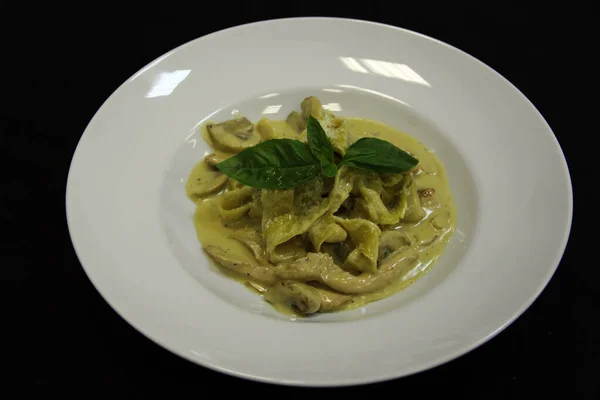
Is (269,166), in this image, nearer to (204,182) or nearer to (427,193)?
(204,182)

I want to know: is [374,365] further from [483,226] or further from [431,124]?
[431,124]

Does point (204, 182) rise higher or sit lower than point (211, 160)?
lower

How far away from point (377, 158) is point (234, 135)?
1.27 meters

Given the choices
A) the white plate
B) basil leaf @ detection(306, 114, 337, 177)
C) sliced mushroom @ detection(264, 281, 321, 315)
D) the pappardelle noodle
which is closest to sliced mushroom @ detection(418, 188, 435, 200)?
the pappardelle noodle

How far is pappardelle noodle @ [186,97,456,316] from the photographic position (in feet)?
10.2

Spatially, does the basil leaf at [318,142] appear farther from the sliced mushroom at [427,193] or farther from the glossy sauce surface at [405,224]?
the sliced mushroom at [427,193]

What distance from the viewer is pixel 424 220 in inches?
143

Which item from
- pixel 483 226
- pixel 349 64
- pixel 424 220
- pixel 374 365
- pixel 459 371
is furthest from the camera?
pixel 349 64

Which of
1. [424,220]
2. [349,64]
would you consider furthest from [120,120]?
[424,220]

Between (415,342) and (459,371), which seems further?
(459,371)

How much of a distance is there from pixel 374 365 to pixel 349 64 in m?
2.66

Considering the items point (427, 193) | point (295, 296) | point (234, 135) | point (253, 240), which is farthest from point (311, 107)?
point (295, 296)

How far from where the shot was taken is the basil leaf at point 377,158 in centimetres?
328

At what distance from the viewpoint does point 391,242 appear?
3.36 metres
